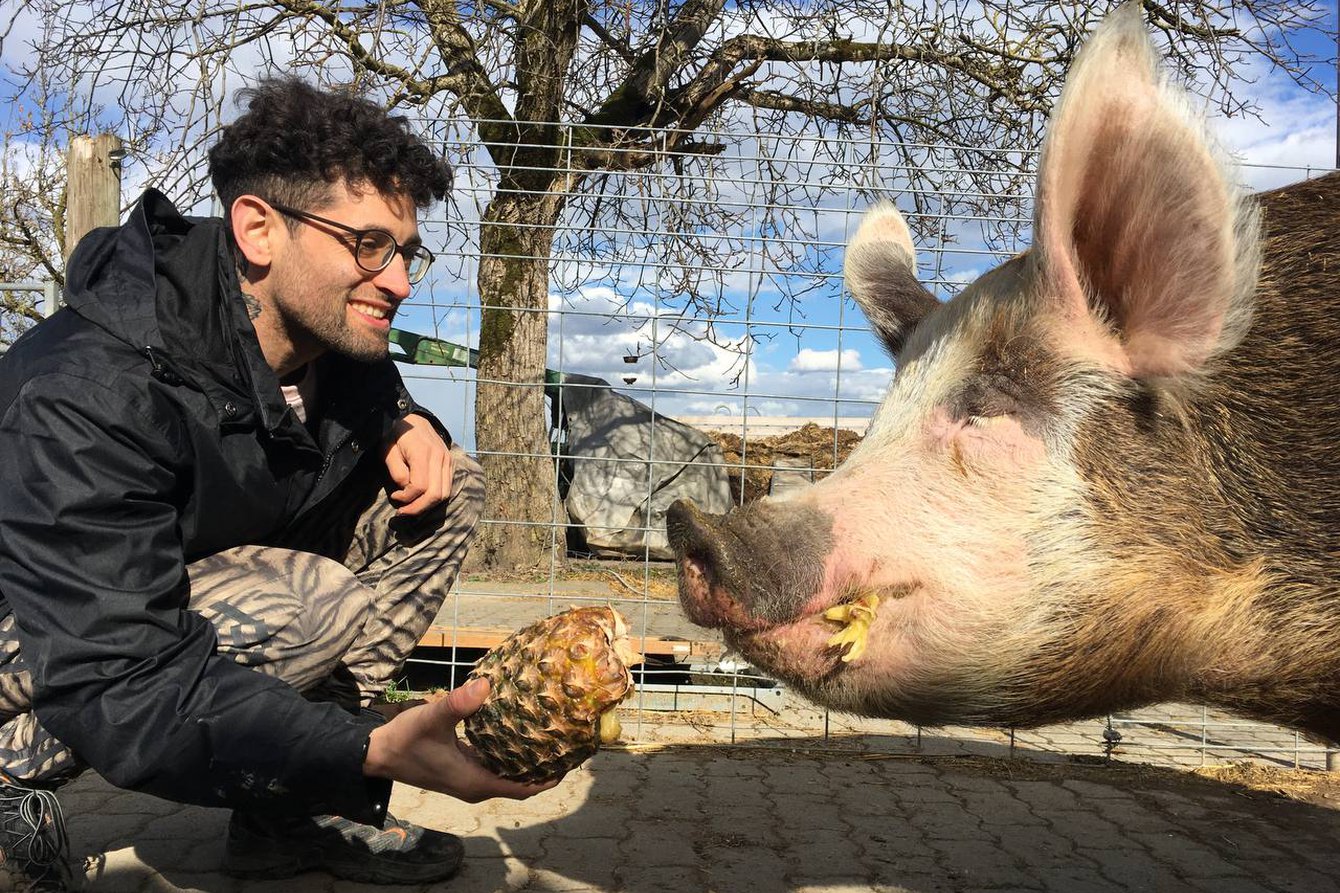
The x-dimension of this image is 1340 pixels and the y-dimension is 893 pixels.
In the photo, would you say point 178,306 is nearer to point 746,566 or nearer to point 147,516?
point 147,516

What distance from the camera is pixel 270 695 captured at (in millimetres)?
1826

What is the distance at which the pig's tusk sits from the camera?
6.11 feet

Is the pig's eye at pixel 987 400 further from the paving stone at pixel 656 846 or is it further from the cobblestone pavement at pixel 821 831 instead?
the paving stone at pixel 656 846

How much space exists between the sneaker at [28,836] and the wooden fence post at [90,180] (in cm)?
313

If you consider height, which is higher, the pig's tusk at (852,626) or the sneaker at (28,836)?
the pig's tusk at (852,626)

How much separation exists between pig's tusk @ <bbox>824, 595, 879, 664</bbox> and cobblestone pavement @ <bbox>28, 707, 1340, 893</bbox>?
1298 millimetres

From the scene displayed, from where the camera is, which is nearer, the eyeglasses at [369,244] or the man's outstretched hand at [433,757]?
the man's outstretched hand at [433,757]

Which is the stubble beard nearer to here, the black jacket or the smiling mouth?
the smiling mouth

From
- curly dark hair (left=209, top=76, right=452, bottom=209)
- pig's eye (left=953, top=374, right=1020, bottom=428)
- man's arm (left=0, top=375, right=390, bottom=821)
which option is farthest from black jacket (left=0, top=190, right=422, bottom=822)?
pig's eye (left=953, top=374, right=1020, bottom=428)

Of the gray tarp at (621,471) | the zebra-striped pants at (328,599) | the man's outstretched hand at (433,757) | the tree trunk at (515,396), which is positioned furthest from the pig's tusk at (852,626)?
the gray tarp at (621,471)

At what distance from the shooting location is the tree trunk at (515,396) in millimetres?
6285

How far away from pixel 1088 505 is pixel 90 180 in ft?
14.9

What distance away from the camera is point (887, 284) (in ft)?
8.63

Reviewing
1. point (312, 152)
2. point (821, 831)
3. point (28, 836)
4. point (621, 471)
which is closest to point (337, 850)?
point (28, 836)
